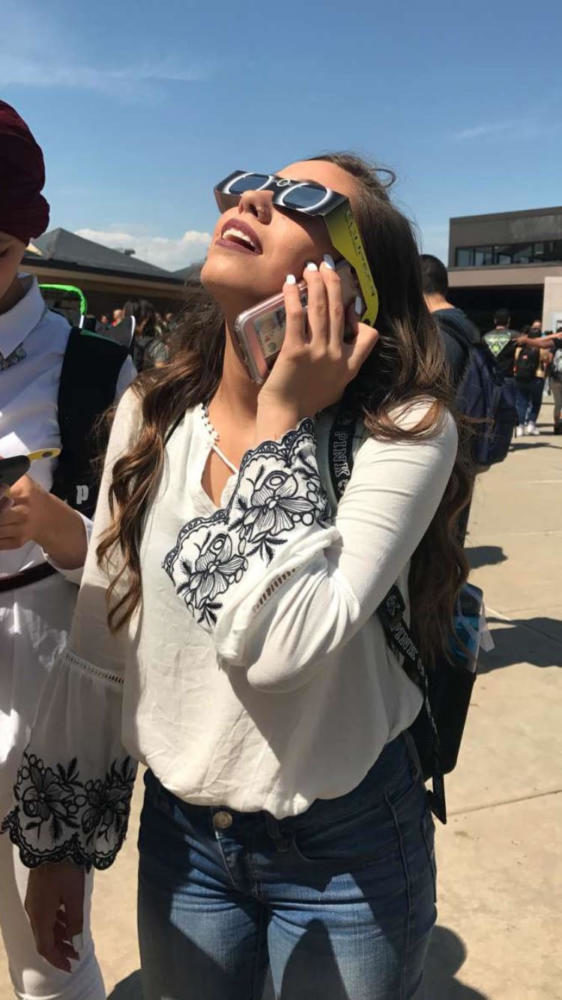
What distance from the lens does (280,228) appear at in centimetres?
126

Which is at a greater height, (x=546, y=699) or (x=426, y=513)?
(x=426, y=513)

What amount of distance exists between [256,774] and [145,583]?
338 millimetres

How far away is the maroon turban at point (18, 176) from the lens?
1.48 m

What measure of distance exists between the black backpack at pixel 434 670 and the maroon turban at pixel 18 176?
0.70m

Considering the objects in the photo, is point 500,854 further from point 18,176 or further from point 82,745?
point 18,176

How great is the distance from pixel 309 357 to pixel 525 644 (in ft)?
13.4

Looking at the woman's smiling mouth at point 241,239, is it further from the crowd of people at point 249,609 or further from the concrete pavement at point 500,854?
the concrete pavement at point 500,854

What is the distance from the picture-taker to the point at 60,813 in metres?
1.45

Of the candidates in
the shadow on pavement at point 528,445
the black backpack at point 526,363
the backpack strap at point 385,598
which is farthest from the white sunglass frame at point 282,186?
the black backpack at point 526,363

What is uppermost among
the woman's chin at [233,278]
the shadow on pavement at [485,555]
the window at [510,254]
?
the window at [510,254]

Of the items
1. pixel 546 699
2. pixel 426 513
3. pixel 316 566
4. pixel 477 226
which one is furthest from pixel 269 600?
pixel 477 226

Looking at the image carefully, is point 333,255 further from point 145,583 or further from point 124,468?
point 145,583

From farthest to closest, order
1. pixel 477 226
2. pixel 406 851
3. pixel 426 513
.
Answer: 1. pixel 477 226
2. pixel 406 851
3. pixel 426 513

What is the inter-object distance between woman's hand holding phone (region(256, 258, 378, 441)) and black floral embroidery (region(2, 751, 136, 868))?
70 centimetres
